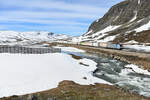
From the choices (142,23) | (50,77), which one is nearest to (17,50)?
(50,77)

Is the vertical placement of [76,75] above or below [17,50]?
below

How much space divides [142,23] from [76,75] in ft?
375

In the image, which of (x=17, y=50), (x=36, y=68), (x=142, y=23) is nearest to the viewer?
(x=36, y=68)

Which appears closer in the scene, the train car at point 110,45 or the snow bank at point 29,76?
the snow bank at point 29,76

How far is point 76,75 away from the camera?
30828 millimetres

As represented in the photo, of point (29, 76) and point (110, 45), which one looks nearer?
point (29, 76)

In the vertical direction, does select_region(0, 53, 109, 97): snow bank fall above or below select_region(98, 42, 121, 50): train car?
below

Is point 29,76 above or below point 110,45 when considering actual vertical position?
below

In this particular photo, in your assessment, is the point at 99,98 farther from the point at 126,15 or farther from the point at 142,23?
the point at 126,15

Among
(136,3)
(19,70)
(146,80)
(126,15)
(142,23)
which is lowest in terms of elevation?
(146,80)

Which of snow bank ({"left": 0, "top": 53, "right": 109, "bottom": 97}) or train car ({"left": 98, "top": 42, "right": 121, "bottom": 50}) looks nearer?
snow bank ({"left": 0, "top": 53, "right": 109, "bottom": 97})

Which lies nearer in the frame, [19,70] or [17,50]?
[19,70]

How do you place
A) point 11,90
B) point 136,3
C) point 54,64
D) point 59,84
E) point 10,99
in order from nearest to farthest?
point 10,99 < point 11,90 < point 59,84 < point 54,64 < point 136,3

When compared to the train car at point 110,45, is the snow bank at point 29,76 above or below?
below
